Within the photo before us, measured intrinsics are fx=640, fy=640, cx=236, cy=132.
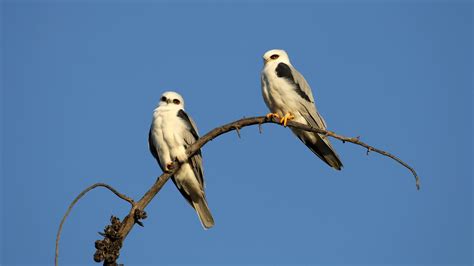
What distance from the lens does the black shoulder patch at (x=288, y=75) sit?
8.20m

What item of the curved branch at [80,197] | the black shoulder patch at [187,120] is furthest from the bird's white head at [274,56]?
the curved branch at [80,197]

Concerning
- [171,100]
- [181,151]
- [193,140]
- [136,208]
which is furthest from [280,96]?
[136,208]

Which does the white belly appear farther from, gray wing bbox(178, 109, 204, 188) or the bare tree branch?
the bare tree branch

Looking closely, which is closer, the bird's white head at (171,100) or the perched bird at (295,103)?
the perched bird at (295,103)

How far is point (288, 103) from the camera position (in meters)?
8.06

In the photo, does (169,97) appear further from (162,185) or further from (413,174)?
(413,174)

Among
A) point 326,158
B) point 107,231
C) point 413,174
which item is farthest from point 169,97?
point 413,174

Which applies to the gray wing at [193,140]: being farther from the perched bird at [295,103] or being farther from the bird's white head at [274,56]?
the bird's white head at [274,56]

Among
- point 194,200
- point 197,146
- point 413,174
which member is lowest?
point 413,174

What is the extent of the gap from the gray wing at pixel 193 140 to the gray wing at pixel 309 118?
1284 millimetres

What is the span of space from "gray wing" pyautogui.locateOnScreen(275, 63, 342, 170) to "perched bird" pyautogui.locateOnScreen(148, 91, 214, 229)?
1359 mm

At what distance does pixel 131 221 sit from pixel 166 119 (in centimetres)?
336

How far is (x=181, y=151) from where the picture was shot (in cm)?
816

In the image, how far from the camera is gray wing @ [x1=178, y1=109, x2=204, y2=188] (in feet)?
26.5
